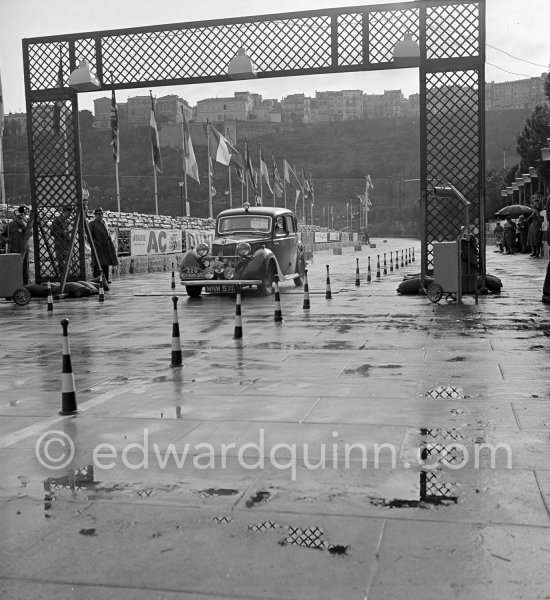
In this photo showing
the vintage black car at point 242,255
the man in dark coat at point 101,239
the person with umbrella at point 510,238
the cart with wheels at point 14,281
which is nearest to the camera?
the cart with wheels at point 14,281

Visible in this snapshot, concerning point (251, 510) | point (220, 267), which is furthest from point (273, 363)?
point (220, 267)

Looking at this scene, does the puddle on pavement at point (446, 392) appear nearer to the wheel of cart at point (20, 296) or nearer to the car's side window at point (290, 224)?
the wheel of cart at point (20, 296)

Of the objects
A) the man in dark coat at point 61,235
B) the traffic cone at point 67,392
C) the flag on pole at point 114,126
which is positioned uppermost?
the flag on pole at point 114,126

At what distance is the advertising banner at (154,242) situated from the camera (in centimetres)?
3468

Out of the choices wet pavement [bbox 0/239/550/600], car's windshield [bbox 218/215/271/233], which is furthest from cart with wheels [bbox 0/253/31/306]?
wet pavement [bbox 0/239/550/600]

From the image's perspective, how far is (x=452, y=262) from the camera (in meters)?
16.2

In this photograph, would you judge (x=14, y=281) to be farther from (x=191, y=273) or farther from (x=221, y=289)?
(x=221, y=289)

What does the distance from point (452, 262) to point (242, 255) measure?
5388 millimetres

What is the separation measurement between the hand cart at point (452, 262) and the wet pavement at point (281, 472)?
5064 millimetres

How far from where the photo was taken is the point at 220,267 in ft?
64.6

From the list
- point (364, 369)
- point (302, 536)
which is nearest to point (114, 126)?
point (364, 369)

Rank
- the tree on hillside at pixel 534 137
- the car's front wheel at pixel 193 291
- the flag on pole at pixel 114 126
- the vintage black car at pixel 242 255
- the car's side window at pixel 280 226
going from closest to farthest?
1. the vintage black car at pixel 242 255
2. the car's front wheel at pixel 193 291
3. the car's side window at pixel 280 226
4. the flag on pole at pixel 114 126
5. the tree on hillside at pixel 534 137

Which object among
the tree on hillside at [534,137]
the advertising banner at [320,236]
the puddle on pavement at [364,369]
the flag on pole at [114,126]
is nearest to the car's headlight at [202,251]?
the puddle on pavement at [364,369]

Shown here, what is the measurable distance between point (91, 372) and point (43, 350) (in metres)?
2.20
